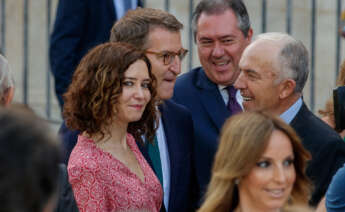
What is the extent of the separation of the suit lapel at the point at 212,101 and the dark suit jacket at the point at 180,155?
164 mm

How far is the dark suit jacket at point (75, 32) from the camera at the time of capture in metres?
5.05

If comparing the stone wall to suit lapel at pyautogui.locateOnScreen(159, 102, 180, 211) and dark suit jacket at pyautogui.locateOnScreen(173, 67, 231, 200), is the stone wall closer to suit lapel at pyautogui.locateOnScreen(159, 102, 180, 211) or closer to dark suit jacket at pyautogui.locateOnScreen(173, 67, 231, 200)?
dark suit jacket at pyautogui.locateOnScreen(173, 67, 231, 200)

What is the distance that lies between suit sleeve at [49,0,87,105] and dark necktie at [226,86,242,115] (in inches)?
48.8

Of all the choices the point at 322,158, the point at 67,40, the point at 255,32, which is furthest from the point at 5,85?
the point at 255,32

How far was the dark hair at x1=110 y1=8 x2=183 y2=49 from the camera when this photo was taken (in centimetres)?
392

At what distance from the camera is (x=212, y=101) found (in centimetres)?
413

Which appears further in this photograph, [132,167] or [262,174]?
[132,167]

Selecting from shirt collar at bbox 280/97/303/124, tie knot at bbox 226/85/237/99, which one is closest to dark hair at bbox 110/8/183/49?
tie knot at bbox 226/85/237/99

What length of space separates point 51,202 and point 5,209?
0.10m

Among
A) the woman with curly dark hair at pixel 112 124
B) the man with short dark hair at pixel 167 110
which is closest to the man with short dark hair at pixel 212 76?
the man with short dark hair at pixel 167 110

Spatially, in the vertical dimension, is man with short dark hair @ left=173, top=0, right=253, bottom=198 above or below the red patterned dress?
above

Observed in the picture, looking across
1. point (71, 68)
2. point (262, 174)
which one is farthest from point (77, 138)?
point (71, 68)

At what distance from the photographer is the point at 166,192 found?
147 inches

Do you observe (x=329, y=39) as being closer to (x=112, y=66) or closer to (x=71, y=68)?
(x=71, y=68)
